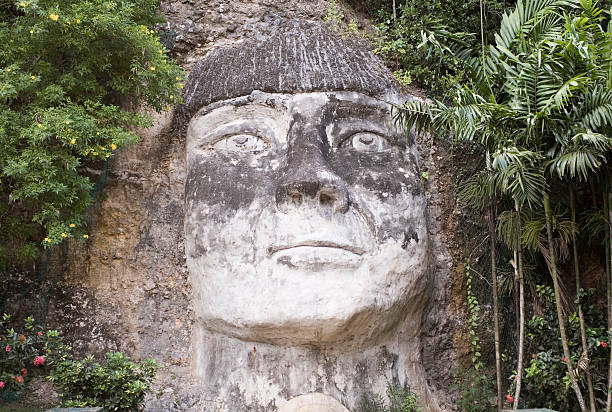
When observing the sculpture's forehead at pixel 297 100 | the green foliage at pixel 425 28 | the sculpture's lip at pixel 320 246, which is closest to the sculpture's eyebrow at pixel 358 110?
the sculpture's forehead at pixel 297 100

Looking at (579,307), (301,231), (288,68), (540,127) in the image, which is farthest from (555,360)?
(288,68)

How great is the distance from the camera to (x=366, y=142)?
6.26 meters

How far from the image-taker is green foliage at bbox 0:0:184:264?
5.34 meters

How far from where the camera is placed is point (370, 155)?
244 inches

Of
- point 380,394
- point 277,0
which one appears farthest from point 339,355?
point 277,0

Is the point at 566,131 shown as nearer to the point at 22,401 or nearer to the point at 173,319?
the point at 173,319

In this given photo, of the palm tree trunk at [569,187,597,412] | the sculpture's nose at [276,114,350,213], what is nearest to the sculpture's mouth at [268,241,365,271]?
the sculpture's nose at [276,114,350,213]

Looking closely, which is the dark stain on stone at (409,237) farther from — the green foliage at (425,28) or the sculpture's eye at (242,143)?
the green foliage at (425,28)

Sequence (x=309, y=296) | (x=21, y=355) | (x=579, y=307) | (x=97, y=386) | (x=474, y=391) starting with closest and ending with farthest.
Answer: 1. (x=97, y=386)
2. (x=21, y=355)
3. (x=309, y=296)
4. (x=579, y=307)
5. (x=474, y=391)

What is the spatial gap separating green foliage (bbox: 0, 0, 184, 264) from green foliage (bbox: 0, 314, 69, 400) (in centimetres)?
66

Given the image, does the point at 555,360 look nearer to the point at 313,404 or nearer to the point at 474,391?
the point at 474,391

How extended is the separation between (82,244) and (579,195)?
13.4 feet

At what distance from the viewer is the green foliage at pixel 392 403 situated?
5.69 m

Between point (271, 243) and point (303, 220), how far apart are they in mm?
295
